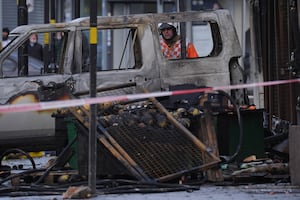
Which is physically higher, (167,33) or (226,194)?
(167,33)

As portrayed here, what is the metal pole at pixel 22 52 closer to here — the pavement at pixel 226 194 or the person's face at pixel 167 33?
the person's face at pixel 167 33

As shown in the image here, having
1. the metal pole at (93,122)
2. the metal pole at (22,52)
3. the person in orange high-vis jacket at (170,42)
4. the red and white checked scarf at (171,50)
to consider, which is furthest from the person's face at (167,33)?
the metal pole at (93,122)

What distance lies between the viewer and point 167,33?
33.2ft

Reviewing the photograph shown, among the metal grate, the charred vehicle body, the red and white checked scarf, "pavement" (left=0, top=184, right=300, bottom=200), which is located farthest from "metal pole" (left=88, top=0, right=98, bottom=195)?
the red and white checked scarf

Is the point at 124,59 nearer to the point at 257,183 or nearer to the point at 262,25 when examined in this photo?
the point at 257,183

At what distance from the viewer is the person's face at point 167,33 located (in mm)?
10008

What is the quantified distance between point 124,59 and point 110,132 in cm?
247

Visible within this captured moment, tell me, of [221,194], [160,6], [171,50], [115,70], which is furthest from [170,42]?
[160,6]

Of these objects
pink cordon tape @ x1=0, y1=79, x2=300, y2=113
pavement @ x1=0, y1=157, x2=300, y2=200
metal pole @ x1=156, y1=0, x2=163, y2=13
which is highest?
metal pole @ x1=156, y1=0, x2=163, y2=13

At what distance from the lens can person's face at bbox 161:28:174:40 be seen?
10.0 m

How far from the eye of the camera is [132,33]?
9.82m

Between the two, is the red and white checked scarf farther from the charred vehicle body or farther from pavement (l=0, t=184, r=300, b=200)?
pavement (l=0, t=184, r=300, b=200)

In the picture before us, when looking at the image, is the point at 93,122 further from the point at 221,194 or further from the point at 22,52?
the point at 22,52

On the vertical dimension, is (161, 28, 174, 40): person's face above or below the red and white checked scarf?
above
